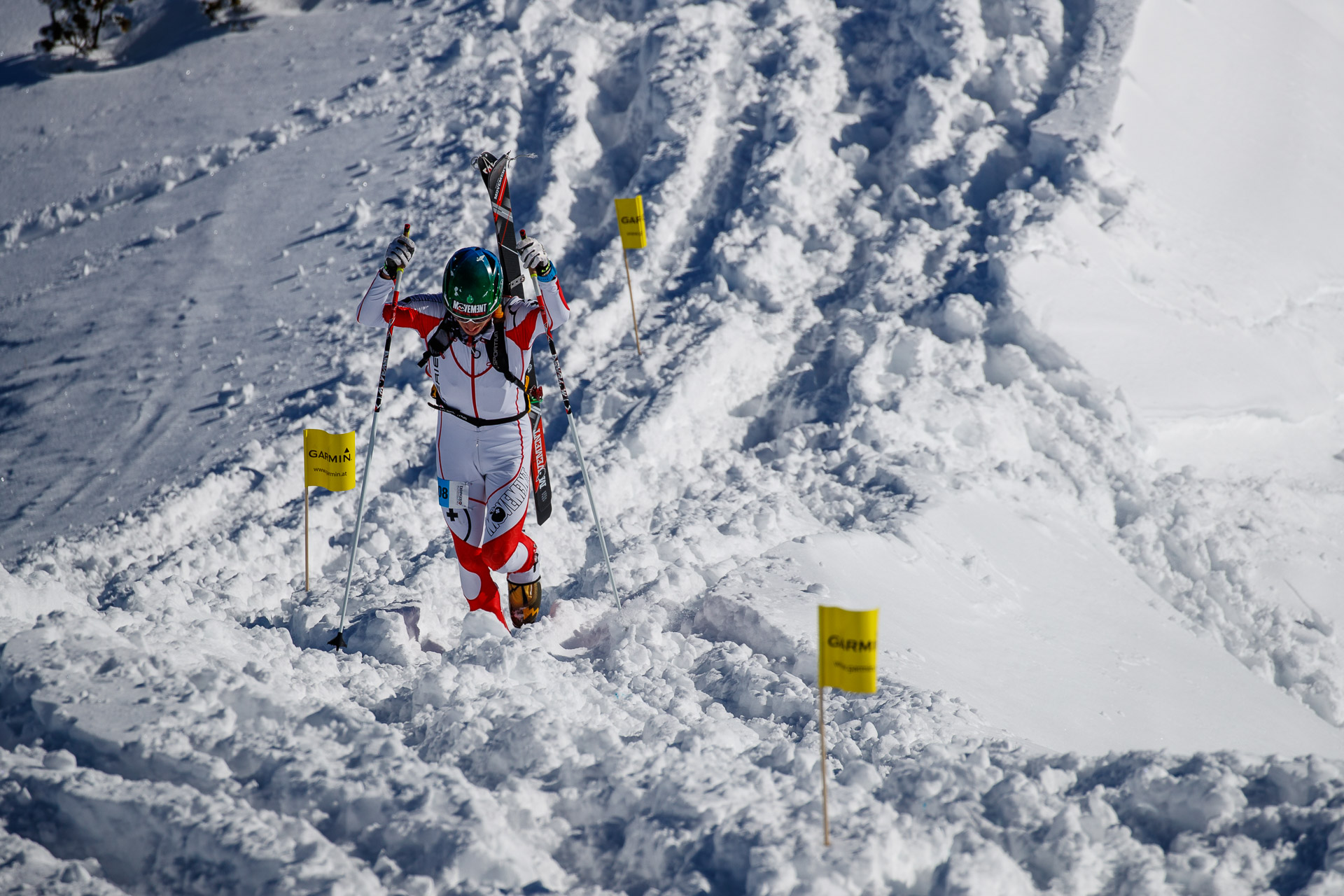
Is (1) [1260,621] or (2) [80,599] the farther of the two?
(1) [1260,621]

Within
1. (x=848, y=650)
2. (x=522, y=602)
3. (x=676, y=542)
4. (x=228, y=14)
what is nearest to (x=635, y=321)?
(x=676, y=542)

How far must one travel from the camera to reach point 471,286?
476 centimetres

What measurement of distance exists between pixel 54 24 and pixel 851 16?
35.6 ft

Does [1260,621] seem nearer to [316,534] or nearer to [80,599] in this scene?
[316,534]

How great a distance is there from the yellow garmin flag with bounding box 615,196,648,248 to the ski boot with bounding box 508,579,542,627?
3634mm

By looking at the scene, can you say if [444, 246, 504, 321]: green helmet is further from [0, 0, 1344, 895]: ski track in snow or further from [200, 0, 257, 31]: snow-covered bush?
[200, 0, 257, 31]: snow-covered bush

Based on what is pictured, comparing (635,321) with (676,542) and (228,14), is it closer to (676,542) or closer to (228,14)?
(676,542)

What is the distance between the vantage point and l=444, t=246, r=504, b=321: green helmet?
4.76 m

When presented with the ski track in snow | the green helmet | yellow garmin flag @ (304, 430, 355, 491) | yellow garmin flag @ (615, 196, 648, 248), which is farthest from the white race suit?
A: yellow garmin flag @ (615, 196, 648, 248)

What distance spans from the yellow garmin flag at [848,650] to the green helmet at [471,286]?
2.48 metres

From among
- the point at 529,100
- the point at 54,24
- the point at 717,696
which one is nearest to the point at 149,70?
the point at 54,24

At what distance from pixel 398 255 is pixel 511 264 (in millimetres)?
633

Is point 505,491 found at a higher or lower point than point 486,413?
lower

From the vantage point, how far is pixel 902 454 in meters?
6.68
